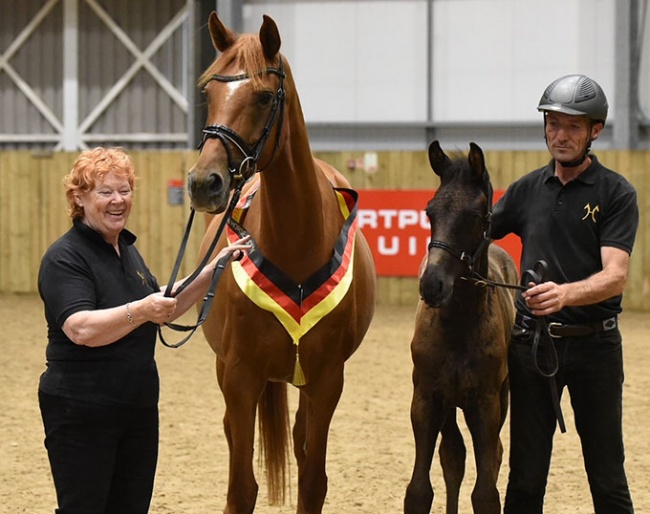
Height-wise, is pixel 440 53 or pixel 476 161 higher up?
pixel 440 53

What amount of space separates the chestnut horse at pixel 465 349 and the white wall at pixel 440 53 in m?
9.22

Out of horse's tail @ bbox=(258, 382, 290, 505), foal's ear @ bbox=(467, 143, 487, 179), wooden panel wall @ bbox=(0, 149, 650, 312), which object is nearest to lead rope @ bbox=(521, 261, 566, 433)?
foal's ear @ bbox=(467, 143, 487, 179)

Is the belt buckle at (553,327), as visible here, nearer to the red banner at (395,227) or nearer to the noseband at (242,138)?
the noseband at (242,138)

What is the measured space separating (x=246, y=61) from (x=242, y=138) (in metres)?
0.29

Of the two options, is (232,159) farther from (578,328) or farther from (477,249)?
(578,328)

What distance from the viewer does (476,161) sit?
11.5 feet

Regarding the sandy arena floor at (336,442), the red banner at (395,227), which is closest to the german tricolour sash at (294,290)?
the sandy arena floor at (336,442)

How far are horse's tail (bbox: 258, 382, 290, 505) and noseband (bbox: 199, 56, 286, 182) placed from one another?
4.91ft

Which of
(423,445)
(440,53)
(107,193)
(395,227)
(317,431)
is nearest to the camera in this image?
(107,193)

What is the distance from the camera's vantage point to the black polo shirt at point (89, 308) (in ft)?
9.86

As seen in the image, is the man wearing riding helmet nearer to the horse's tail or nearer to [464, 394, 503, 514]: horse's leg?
[464, 394, 503, 514]: horse's leg

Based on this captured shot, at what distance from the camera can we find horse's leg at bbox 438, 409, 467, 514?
13.9 ft

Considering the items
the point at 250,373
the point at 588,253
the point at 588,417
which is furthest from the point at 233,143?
the point at 588,417

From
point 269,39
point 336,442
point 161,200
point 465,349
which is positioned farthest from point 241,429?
point 161,200
